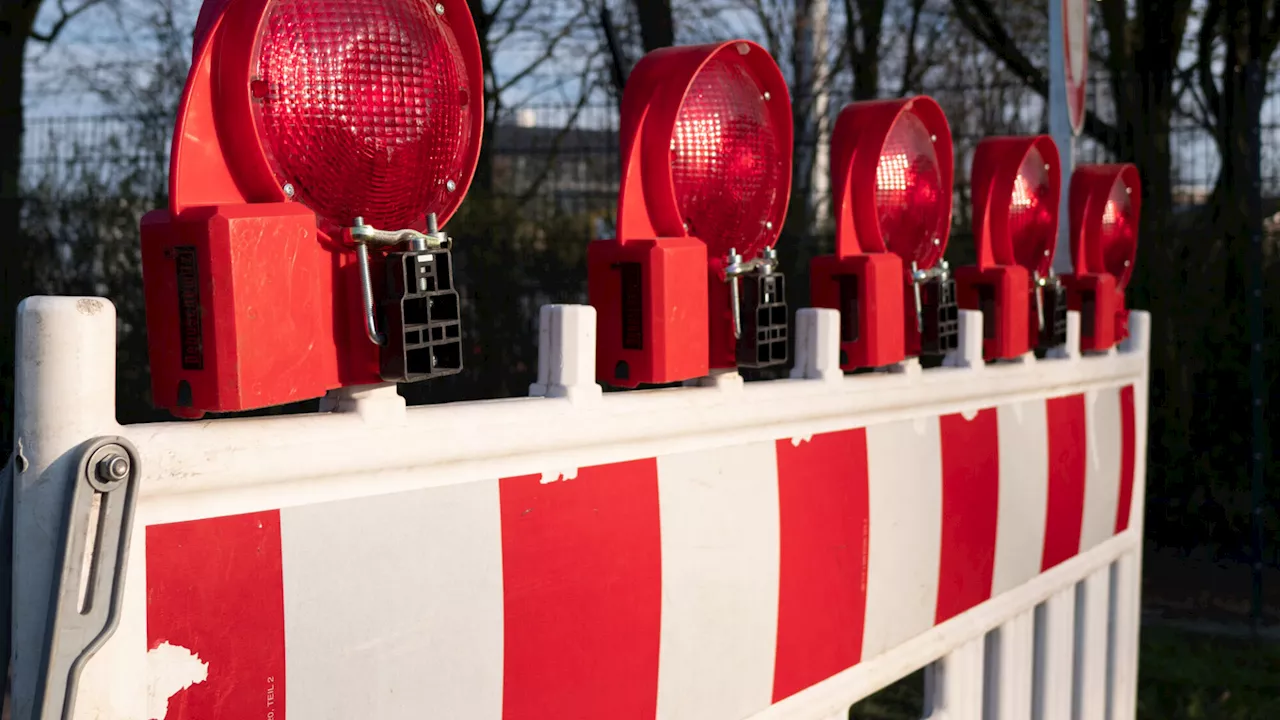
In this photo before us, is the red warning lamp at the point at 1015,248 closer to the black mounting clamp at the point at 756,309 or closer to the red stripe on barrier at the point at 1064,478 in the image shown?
the red stripe on barrier at the point at 1064,478

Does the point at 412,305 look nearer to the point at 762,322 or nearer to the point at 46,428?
the point at 46,428

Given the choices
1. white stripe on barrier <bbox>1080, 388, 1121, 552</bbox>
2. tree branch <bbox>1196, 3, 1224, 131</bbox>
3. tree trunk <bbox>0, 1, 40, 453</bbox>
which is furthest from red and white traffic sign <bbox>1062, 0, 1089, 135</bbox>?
tree trunk <bbox>0, 1, 40, 453</bbox>

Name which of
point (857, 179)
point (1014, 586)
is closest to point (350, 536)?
point (857, 179)

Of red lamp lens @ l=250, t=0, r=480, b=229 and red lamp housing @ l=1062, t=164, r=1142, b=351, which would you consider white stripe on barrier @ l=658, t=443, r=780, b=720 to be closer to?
red lamp lens @ l=250, t=0, r=480, b=229

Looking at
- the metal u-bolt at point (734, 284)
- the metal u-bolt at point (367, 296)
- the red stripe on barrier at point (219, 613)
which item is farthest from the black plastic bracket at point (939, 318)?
the red stripe on barrier at point (219, 613)

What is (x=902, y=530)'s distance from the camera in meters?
2.13

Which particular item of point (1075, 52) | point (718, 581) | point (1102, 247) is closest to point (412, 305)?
point (718, 581)

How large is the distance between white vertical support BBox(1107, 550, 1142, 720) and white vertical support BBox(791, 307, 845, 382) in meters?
1.33

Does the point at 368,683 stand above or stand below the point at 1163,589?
above

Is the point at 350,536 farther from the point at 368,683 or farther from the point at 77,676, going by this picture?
the point at 77,676

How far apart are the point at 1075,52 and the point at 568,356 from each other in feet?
10.4

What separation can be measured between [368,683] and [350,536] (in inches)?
5.3

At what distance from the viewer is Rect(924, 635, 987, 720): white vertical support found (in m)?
2.33

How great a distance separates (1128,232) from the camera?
3441mm
